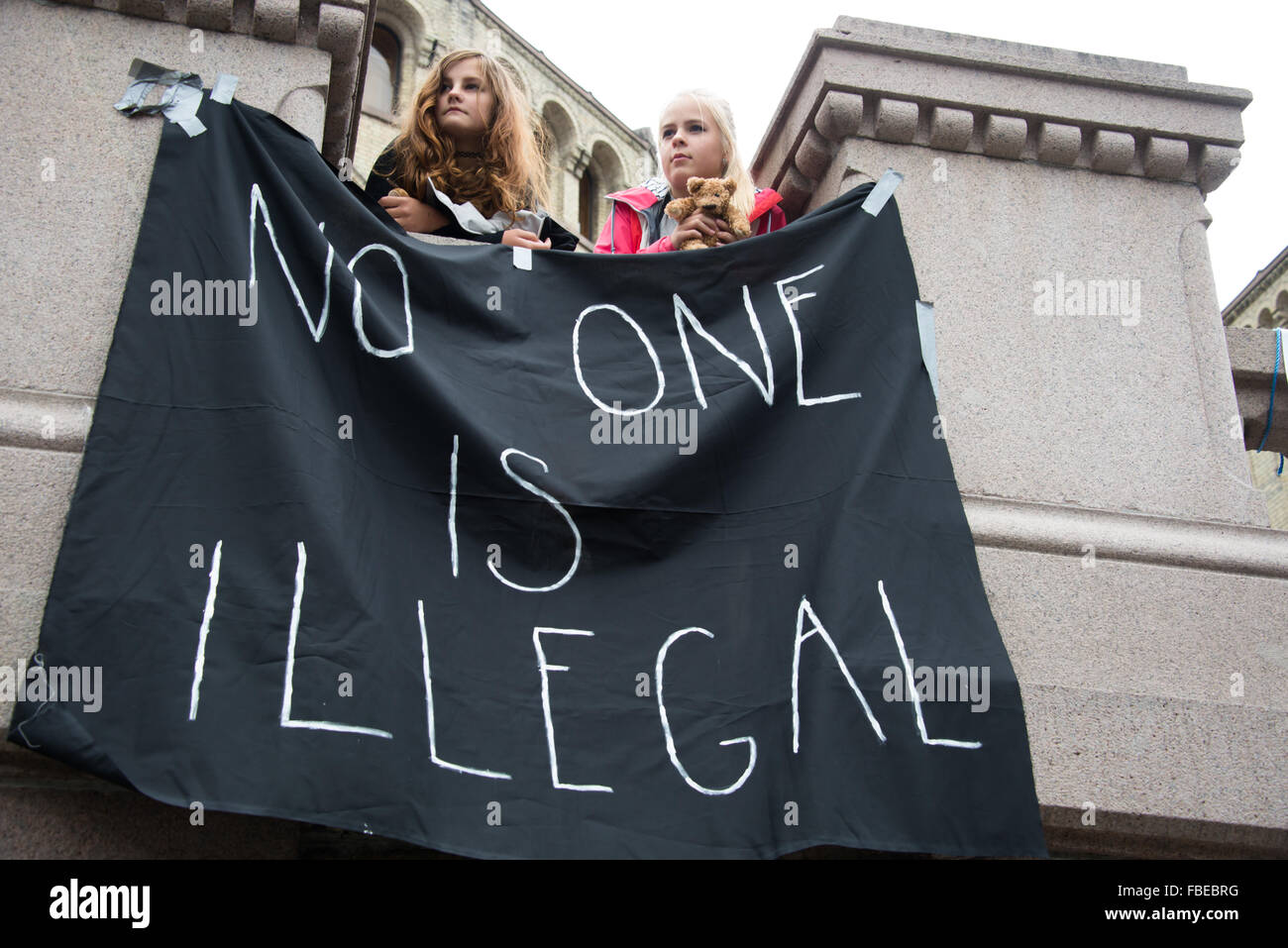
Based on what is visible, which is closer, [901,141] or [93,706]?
[93,706]

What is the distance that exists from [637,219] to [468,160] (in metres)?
0.71

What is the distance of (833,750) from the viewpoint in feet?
11.7

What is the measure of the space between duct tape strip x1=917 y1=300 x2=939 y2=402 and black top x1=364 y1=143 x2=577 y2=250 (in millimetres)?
1382

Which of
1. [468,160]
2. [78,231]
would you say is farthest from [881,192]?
[78,231]

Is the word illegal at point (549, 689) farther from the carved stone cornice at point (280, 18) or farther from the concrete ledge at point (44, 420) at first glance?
the carved stone cornice at point (280, 18)

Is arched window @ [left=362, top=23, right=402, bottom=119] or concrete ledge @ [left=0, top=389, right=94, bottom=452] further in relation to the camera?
arched window @ [left=362, top=23, right=402, bottom=119]

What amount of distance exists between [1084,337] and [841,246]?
41.9 inches

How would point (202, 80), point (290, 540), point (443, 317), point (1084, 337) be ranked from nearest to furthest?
1. point (290, 540)
2. point (443, 317)
3. point (202, 80)
4. point (1084, 337)

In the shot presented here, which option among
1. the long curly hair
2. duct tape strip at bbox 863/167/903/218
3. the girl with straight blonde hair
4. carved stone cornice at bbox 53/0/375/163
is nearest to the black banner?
duct tape strip at bbox 863/167/903/218

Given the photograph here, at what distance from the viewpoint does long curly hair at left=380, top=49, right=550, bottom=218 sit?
5016 mm

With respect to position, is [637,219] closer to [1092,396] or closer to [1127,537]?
[1092,396]

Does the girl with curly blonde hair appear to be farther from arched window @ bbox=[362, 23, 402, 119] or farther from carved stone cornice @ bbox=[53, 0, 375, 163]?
arched window @ bbox=[362, 23, 402, 119]
